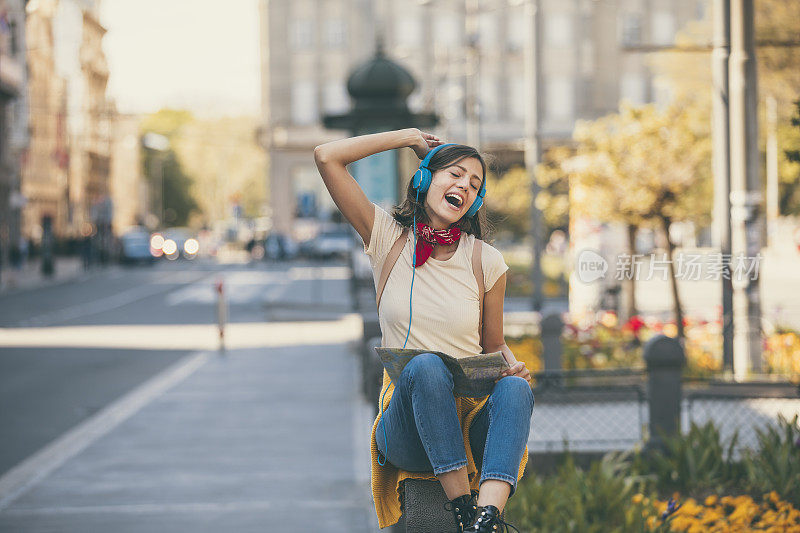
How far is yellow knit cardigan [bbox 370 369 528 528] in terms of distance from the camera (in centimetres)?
417

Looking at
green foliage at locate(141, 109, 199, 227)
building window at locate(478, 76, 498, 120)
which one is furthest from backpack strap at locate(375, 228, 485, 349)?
green foliage at locate(141, 109, 199, 227)

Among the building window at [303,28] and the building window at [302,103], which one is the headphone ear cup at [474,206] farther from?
the building window at [303,28]

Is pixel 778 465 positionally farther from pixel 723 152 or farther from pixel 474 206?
pixel 723 152

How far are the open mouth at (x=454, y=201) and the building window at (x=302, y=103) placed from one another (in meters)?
72.0

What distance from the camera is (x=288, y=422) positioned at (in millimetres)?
12477

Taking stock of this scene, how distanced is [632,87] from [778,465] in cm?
6731

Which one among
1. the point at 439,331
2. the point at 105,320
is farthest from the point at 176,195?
the point at 439,331

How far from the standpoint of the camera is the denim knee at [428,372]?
3.92m

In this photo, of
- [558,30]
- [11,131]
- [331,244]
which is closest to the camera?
[11,131]

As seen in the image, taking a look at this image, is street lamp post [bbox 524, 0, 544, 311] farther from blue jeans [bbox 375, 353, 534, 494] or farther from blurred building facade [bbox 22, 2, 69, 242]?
blurred building facade [bbox 22, 2, 69, 242]

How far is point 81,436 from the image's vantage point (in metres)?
11.8

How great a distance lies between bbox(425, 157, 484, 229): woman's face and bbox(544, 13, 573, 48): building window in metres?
68.3

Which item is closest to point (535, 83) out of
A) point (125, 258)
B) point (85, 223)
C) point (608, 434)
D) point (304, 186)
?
point (608, 434)

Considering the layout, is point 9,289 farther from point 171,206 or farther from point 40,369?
point 171,206
